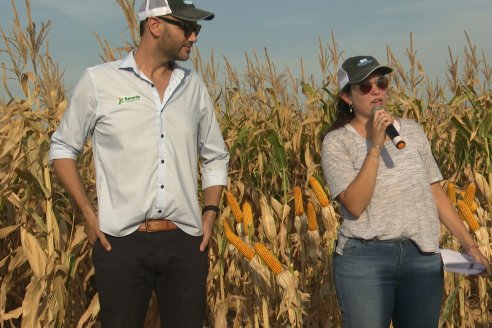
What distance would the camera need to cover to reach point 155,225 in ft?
9.90

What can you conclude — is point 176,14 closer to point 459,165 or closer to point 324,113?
point 324,113

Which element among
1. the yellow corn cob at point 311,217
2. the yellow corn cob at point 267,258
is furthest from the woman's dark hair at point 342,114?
the yellow corn cob at point 311,217

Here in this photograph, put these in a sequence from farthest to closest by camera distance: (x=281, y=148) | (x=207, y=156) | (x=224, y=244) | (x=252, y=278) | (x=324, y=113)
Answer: (x=324, y=113) < (x=281, y=148) < (x=224, y=244) < (x=252, y=278) < (x=207, y=156)

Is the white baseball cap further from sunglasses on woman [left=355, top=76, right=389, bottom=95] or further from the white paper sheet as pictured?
the white paper sheet

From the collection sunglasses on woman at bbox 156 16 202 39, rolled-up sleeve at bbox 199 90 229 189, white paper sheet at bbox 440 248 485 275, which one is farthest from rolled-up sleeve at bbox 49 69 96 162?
white paper sheet at bbox 440 248 485 275

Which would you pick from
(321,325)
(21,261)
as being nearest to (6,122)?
(21,261)

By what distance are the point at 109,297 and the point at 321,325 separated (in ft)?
8.62

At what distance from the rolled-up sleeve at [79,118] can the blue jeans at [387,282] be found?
1.24m

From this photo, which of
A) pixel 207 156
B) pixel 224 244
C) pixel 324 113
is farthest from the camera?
pixel 324 113

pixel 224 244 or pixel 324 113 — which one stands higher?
pixel 324 113

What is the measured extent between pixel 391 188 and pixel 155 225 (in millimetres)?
1023

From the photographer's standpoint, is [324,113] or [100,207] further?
[324,113]

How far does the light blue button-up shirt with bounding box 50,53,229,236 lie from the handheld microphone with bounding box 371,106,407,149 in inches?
32.8

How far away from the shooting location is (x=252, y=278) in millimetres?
4059
